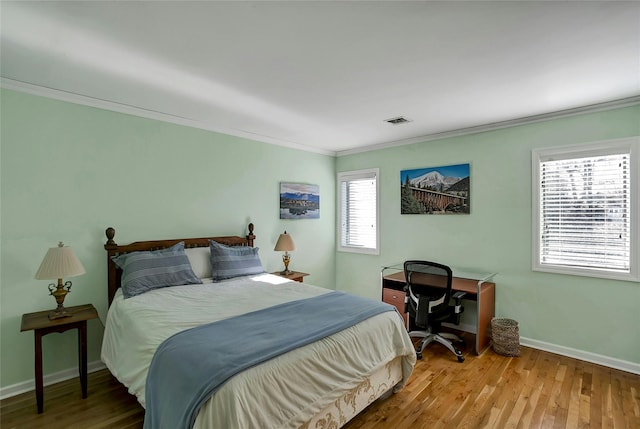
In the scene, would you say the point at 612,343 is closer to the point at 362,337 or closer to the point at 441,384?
the point at 441,384

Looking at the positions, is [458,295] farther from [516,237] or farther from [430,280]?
[516,237]

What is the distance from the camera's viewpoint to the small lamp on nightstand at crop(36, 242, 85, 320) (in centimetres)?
240

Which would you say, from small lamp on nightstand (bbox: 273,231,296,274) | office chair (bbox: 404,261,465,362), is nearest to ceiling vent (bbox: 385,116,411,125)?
office chair (bbox: 404,261,465,362)

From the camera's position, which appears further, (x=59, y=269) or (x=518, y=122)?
(x=518, y=122)

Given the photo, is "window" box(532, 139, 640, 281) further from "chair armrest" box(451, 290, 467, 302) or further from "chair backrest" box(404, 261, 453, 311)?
"chair backrest" box(404, 261, 453, 311)

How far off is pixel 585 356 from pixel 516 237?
1.28 metres

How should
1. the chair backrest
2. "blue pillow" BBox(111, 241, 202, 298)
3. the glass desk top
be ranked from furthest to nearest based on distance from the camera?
the glass desk top → the chair backrest → "blue pillow" BBox(111, 241, 202, 298)

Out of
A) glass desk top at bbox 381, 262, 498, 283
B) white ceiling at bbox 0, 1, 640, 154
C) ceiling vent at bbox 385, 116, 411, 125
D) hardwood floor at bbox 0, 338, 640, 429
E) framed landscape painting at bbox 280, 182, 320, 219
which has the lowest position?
hardwood floor at bbox 0, 338, 640, 429

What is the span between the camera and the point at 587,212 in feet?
10.4

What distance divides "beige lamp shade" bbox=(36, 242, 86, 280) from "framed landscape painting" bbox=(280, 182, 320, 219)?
2.53 metres

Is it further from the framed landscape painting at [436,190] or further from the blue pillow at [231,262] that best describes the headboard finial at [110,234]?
the framed landscape painting at [436,190]

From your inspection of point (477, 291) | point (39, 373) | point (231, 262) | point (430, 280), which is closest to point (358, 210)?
point (430, 280)

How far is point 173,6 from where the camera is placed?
1.64 metres

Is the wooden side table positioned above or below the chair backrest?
below
